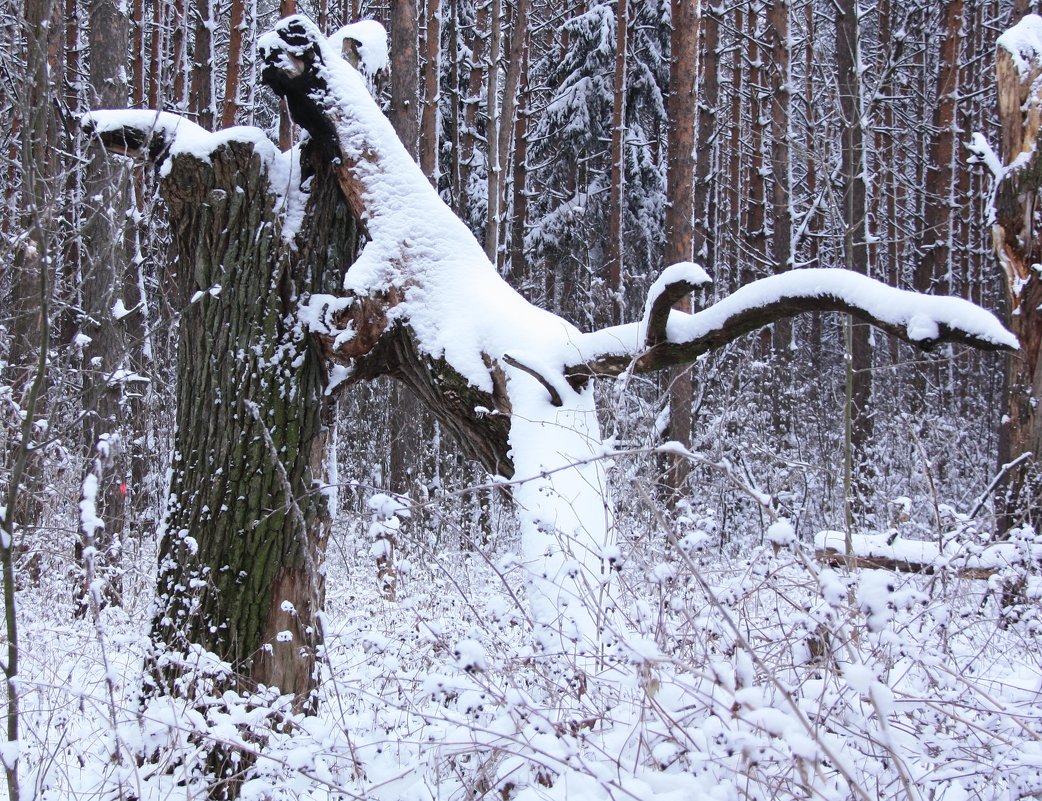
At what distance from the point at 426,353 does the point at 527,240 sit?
1231 centimetres

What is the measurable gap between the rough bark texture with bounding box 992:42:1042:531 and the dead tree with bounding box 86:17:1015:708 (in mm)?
3455

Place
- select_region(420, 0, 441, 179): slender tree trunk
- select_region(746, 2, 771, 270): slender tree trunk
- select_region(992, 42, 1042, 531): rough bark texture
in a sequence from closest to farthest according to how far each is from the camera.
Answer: select_region(992, 42, 1042, 531): rough bark texture → select_region(420, 0, 441, 179): slender tree trunk → select_region(746, 2, 771, 270): slender tree trunk

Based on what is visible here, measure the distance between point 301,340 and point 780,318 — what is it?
2177 millimetres

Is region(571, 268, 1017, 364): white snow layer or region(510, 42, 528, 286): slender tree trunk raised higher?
region(510, 42, 528, 286): slender tree trunk

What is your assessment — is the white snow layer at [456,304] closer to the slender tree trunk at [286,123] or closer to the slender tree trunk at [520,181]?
the slender tree trunk at [286,123]

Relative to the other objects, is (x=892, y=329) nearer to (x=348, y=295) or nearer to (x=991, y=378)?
(x=348, y=295)

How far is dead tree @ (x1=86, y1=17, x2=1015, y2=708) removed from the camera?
3.43 meters

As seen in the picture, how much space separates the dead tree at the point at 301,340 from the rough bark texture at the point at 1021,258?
3455mm

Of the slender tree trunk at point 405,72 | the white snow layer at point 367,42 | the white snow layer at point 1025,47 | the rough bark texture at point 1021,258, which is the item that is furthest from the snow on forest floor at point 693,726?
the slender tree trunk at point 405,72

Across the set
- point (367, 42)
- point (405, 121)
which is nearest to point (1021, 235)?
point (367, 42)

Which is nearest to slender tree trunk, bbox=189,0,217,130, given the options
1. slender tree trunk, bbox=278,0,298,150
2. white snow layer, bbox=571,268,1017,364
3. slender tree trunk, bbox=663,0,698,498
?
slender tree trunk, bbox=278,0,298,150

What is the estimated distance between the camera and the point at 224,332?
12.3ft

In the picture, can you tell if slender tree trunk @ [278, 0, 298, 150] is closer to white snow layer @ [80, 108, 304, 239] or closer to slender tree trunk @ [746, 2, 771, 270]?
white snow layer @ [80, 108, 304, 239]

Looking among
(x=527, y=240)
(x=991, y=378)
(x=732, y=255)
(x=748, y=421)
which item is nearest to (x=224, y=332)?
(x=748, y=421)
